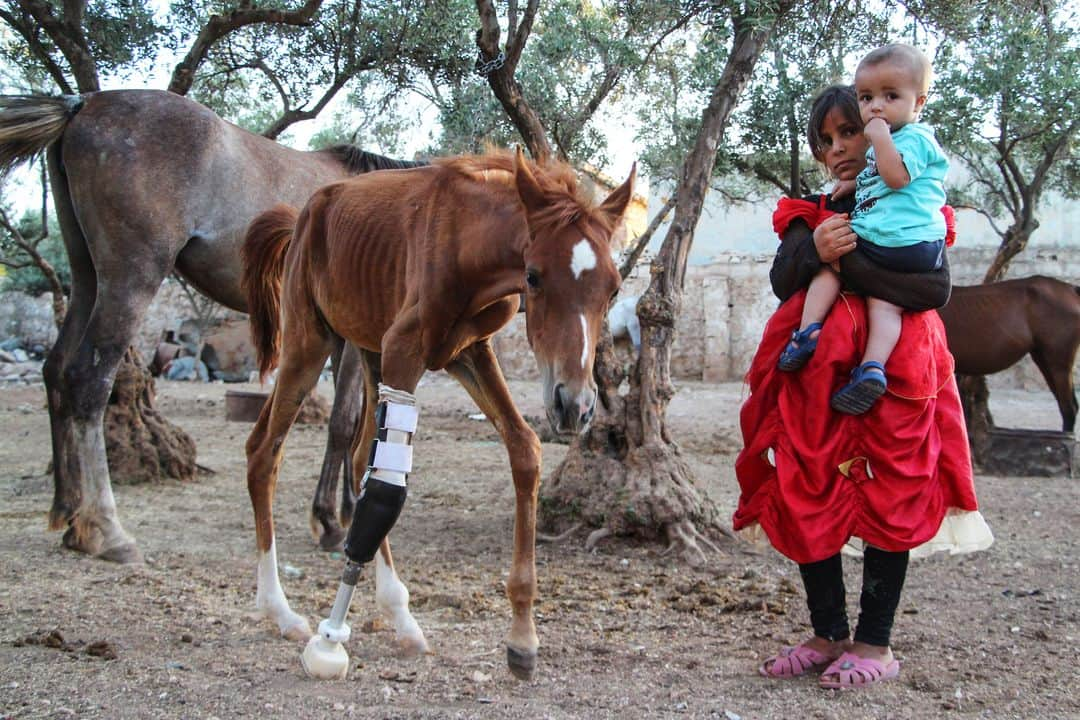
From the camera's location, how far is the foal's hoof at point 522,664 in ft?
9.50

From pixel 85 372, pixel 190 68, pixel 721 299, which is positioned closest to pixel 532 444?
pixel 85 372

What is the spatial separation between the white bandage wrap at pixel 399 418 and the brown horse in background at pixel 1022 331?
23.1 feet

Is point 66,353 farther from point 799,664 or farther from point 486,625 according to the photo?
point 799,664

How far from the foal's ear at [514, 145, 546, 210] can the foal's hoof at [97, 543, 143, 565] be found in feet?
10.7

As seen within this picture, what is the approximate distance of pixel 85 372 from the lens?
4859mm

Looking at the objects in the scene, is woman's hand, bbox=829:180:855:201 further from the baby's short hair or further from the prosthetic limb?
the prosthetic limb

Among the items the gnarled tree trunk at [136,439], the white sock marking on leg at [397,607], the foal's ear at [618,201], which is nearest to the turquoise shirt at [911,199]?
the foal's ear at [618,201]

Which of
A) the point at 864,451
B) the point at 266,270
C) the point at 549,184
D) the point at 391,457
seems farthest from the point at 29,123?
the point at 864,451

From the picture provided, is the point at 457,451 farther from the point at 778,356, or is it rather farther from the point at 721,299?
the point at 721,299

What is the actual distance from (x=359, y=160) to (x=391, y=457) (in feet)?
13.5

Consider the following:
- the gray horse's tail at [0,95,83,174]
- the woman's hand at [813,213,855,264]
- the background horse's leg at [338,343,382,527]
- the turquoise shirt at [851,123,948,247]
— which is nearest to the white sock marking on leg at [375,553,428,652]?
the background horse's leg at [338,343,382,527]

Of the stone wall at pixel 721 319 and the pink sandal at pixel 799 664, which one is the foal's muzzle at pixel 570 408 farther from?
the stone wall at pixel 721 319

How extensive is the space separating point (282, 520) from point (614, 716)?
3852 mm

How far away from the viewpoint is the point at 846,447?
2691mm
